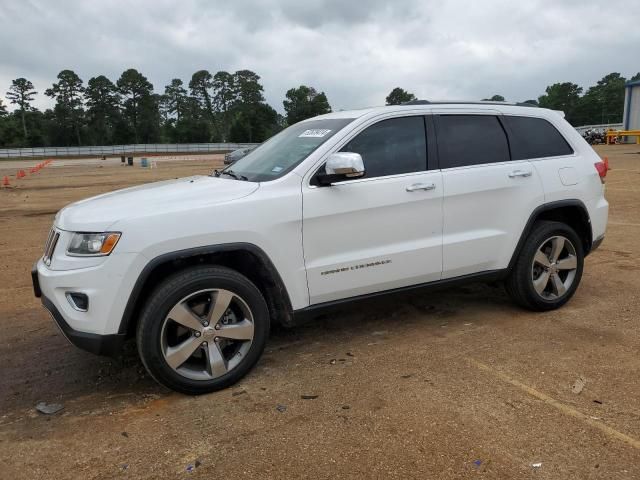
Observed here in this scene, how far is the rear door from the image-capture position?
4.24 m

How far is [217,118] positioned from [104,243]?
122m

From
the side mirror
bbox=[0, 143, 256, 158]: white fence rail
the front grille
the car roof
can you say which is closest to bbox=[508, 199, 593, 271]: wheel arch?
the car roof

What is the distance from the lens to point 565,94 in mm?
112688

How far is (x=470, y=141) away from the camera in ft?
Answer: 14.5

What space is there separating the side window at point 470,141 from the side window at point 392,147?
0.64ft

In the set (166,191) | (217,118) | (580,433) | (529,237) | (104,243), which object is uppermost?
(217,118)

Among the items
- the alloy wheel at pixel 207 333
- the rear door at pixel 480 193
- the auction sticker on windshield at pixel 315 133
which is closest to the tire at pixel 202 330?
the alloy wheel at pixel 207 333

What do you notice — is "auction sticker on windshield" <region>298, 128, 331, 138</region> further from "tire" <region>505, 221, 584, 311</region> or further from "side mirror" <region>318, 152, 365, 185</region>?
"tire" <region>505, 221, 584, 311</region>

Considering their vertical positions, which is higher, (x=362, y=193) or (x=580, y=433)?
(x=362, y=193)

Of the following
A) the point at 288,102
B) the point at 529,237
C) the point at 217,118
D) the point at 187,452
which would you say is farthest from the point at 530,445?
the point at 217,118

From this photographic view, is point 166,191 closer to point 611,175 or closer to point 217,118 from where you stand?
point 611,175

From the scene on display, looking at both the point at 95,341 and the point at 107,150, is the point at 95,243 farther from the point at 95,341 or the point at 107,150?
the point at 107,150

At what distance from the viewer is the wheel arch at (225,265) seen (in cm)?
324

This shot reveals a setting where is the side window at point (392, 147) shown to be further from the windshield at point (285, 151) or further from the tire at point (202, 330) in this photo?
the tire at point (202, 330)
